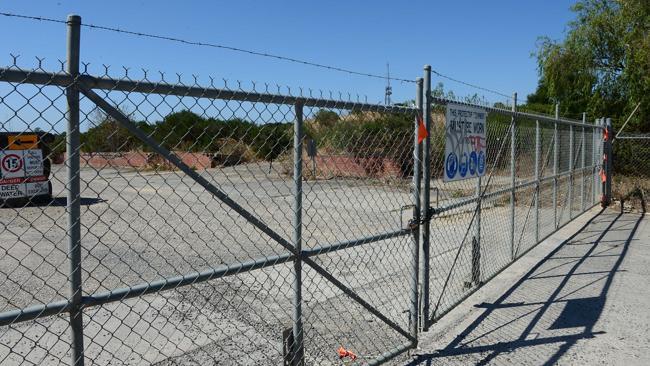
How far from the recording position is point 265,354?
13.9 ft

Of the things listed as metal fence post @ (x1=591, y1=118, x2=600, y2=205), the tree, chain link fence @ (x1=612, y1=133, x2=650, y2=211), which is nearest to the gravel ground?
metal fence post @ (x1=591, y1=118, x2=600, y2=205)

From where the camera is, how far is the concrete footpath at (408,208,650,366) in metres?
4.38

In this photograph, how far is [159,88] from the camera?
2.53 metres

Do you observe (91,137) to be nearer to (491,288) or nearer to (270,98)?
(270,98)

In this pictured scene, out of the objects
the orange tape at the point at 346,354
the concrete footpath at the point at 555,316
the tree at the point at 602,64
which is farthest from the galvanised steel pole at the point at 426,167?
the tree at the point at 602,64

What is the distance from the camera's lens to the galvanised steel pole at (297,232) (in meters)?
3.23

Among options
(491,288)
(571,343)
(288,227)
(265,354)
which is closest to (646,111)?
(288,227)

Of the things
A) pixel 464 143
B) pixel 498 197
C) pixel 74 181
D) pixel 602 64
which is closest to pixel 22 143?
pixel 74 181

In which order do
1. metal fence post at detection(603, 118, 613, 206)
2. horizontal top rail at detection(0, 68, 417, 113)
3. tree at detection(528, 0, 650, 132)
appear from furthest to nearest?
tree at detection(528, 0, 650, 132)
metal fence post at detection(603, 118, 613, 206)
horizontal top rail at detection(0, 68, 417, 113)

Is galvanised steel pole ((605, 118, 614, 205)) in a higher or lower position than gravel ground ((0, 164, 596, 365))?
higher

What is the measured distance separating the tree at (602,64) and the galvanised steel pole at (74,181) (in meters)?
18.0

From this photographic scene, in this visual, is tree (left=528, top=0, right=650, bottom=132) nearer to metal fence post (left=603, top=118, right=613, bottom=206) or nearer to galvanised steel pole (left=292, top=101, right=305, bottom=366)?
metal fence post (left=603, top=118, right=613, bottom=206)

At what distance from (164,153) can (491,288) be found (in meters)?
4.85

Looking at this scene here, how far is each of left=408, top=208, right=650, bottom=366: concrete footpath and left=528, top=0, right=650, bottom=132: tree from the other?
11.1 metres
